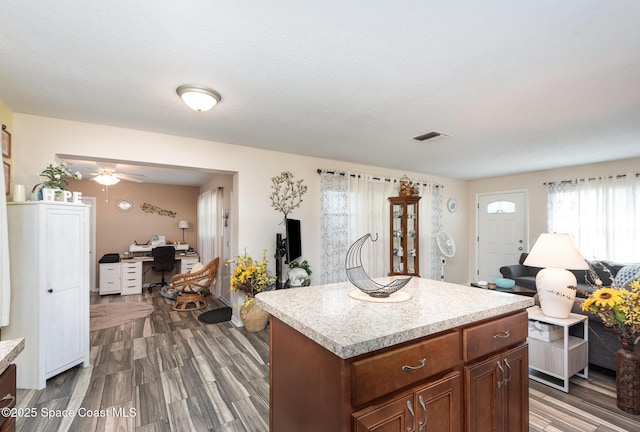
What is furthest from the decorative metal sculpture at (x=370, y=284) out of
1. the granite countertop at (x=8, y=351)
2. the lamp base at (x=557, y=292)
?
the lamp base at (x=557, y=292)

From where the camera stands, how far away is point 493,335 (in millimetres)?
1428

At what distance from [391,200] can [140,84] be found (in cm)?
395

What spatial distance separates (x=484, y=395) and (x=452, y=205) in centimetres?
548

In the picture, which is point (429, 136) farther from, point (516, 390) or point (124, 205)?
point (124, 205)

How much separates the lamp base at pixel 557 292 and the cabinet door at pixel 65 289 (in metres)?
4.23

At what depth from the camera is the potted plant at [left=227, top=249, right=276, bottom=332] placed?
3.66 m

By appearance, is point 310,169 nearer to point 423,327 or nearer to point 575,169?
point 423,327

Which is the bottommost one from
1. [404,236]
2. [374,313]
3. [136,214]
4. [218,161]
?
[374,313]

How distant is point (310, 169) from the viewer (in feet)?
14.8

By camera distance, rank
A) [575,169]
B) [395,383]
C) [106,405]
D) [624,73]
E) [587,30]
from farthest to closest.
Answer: [575,169], [106,405], [624,73], [587,30], [395,383]

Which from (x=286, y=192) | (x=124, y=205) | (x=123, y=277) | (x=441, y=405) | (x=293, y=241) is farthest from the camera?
(x=124, y=205)

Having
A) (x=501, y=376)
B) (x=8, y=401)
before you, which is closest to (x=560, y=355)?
(x=501, y=376)

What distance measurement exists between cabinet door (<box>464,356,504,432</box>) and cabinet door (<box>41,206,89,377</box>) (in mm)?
3214

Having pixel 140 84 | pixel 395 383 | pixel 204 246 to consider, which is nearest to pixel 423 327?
pixel 395 383
